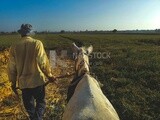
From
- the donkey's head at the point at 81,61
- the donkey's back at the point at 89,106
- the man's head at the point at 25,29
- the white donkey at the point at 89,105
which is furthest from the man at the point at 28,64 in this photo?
the donkey's back at the point at 89,106

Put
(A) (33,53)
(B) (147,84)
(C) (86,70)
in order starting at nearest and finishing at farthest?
(C) (86,70) → (A) (33,53) → (B) (147,84)

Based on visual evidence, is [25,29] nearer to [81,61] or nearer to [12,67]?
[12,67]

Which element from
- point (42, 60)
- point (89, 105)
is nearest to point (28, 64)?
point (42, 60)

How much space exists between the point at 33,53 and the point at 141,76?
7842 millimetres

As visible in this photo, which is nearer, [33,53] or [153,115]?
[33,53]

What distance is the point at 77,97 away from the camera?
3.62 metres

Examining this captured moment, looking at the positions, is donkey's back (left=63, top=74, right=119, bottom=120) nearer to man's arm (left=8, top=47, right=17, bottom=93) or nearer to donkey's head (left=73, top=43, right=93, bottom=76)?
donkey's head (left=73, top=43, right=93, bottom=76)

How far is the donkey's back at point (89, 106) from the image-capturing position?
3.16 meters

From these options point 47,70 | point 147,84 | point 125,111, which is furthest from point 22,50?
point 147,84

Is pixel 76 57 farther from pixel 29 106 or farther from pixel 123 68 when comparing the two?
pixel 123 68

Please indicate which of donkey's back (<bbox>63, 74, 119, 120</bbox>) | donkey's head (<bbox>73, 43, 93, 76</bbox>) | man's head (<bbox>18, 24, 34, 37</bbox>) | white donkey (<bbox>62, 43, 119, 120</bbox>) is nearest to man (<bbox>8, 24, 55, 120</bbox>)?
man's head (<bbox>18, 24, 34, 37</bbox>)

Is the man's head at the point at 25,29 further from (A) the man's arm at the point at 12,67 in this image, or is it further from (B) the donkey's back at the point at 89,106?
(B) the donkey's back at the point at 89,106

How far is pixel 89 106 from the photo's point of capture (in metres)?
3.29

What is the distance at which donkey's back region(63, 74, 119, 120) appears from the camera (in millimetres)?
3162
